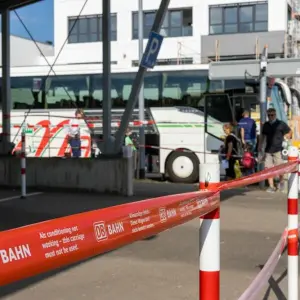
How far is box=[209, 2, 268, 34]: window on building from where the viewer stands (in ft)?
121

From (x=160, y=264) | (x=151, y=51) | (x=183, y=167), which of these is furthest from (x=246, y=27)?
(x=160, y=264)

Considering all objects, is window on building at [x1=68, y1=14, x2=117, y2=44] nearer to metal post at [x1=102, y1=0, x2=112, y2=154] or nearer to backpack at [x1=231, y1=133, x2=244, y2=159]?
backpack at [x1=231, y1=133, x2=244, y2=159]

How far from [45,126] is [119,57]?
20990 millimetres

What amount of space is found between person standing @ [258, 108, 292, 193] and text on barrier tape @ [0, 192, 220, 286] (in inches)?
414

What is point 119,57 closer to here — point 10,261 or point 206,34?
point 206,34

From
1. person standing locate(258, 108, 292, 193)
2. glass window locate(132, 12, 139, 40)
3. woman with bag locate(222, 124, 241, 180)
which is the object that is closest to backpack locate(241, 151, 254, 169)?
woman with bag locate(222, 124, 241, 180)

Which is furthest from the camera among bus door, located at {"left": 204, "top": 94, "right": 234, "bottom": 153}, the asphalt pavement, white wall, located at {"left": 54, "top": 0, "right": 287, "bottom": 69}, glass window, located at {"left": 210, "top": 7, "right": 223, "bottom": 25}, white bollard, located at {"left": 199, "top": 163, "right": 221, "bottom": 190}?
glass window, located at {"left": 210, "top": 7, "right": 223, "bottom": 25}

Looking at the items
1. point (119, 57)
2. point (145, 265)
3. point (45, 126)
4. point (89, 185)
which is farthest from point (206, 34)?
point (145, 265)

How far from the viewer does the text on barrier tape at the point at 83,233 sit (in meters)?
1.44

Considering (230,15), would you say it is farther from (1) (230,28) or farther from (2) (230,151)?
(2) (230,151)

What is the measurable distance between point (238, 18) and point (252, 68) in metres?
25.5

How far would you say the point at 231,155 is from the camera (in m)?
14.9

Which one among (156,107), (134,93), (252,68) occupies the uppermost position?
(252,68)

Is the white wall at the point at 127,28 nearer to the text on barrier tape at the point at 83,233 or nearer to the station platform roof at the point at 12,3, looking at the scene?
the station platform roof at the point at 12,3
